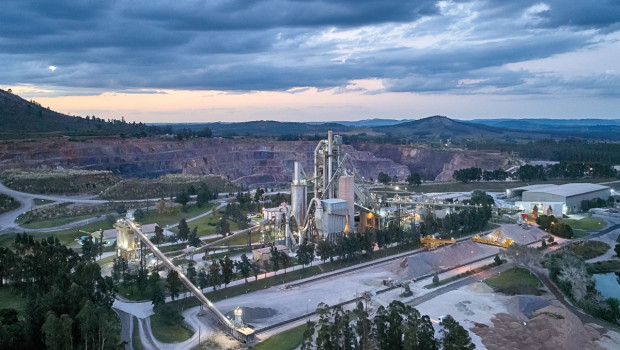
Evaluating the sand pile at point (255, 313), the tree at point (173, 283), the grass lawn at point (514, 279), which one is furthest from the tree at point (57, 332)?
the grass lawn at point (514, 279)

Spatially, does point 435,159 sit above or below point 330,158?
below

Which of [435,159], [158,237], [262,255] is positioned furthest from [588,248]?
[435,159]

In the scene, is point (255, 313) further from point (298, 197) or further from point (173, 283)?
point (298, 197)

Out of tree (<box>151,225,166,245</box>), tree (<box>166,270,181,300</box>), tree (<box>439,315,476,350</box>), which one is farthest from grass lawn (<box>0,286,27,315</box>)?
tree (<box>439,315,476,350</box>)

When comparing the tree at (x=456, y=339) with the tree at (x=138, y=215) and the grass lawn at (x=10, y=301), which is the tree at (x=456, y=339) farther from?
the tree at (x=138, y=215)

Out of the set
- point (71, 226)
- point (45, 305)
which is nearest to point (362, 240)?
point (45, 305)

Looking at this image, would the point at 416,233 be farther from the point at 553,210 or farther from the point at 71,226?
the point at 71,226
